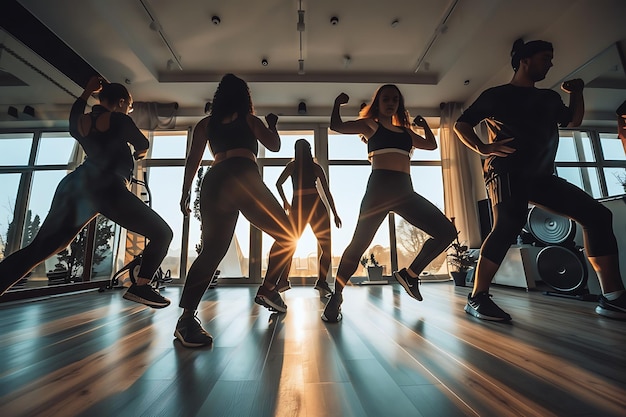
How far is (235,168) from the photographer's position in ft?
3.90

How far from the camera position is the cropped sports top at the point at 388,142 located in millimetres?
1667

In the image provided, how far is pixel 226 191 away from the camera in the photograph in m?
1.17

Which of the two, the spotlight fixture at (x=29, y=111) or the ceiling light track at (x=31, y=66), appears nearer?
the ceiling light track at (x=31, y=66)

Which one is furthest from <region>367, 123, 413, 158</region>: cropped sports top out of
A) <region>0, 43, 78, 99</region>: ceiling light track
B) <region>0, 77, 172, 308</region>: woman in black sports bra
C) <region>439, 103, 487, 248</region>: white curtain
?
<region>0, 43, 78, 99</region>: ceiling light track

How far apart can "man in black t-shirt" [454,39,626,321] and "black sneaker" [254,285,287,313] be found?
3.80ft

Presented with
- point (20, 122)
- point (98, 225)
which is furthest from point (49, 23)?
point (98, 225)

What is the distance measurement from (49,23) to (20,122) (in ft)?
3.90

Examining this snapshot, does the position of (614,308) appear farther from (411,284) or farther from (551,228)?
(551,228)

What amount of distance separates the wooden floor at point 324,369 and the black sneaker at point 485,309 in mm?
69

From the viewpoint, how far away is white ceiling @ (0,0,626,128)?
296 centimetres

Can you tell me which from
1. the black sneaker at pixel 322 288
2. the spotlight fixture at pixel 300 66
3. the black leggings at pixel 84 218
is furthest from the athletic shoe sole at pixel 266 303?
the spotlight fixture at pixel 300 66

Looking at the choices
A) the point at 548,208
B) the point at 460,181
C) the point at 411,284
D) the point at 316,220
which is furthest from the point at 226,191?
the point at 460,181

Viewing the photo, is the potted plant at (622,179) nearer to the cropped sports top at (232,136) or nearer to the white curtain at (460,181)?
the white curtain at (460,181)

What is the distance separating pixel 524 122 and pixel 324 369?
67.2 inches
